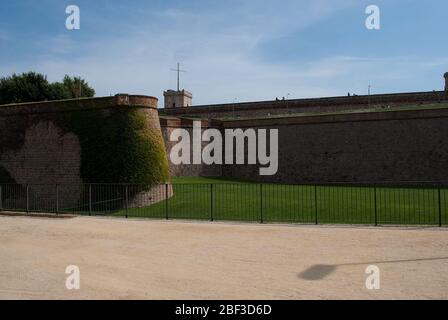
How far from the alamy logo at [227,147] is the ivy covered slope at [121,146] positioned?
786 cm

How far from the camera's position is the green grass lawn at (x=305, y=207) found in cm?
1349

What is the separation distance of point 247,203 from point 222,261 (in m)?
8.23

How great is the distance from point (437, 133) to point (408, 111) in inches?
78.1

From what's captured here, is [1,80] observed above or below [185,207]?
above

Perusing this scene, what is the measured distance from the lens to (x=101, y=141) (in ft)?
64.5

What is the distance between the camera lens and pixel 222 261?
8172mm

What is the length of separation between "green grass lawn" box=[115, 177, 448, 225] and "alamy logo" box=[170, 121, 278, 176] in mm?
9645

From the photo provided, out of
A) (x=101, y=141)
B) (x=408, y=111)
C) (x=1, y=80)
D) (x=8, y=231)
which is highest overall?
(x=1, y=80)

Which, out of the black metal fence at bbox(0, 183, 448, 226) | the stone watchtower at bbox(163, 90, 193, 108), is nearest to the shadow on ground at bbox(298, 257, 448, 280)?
the black metal fence at bbox(0, 183, 448, 226)

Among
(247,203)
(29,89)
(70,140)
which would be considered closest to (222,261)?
(247,203)

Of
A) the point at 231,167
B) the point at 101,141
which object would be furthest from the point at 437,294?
the point at 231,167
